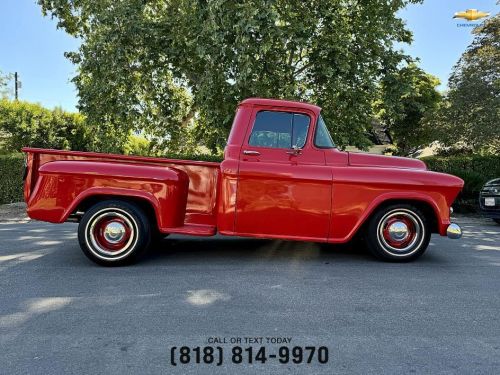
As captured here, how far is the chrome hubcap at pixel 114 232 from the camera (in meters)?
4.93

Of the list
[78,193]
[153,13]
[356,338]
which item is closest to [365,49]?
[153,13]

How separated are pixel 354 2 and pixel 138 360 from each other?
12.7 meters

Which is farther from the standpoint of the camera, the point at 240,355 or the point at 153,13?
the point at 153,13

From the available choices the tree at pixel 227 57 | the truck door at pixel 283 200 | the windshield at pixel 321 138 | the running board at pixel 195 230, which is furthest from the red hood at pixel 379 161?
the tree at pixel 227 57

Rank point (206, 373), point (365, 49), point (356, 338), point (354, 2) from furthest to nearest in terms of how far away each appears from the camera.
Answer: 1. point (354, 2)
2. point (365, 49)
3. point (356, 338)
4. point (206, 373)

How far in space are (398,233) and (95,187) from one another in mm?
3682

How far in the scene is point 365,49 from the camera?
1198cm

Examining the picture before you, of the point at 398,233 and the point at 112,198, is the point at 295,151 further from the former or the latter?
Answer: the point at 112,198

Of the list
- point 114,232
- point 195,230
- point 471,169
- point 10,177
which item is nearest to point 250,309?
point 195,230

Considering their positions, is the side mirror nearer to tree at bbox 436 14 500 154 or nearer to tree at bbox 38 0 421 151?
tree at bbox 38 0 421 151

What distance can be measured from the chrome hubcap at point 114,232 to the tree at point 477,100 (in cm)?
1438

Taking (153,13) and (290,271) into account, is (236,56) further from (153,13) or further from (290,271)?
(290,271)

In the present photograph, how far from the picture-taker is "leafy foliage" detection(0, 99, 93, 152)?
14688 millimetres

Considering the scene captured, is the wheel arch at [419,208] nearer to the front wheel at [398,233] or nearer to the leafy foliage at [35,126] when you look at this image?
the front wheel at [398,233]
